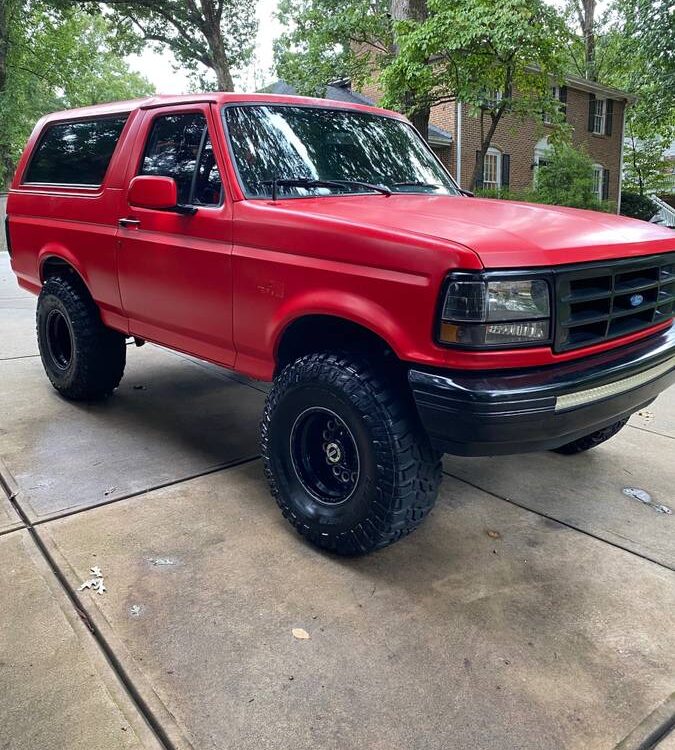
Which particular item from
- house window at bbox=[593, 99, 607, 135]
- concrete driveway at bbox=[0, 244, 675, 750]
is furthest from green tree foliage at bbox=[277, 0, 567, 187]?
house window at bbox=[593, 99, 607, 135]

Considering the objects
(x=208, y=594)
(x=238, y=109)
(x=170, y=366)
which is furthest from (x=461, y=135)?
(x=208, y=594)

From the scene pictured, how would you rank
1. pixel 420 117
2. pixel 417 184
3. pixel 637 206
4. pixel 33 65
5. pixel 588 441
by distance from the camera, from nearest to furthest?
pixel 417 184, pixel 588 441, pixel 420 117, pixel 637 206, pixel 33 65

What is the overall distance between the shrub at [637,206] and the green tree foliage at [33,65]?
836 inches

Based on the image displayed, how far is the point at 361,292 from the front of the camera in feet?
8.41

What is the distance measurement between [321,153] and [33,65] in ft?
101

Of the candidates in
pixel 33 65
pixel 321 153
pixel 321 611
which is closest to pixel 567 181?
pixel 321 153

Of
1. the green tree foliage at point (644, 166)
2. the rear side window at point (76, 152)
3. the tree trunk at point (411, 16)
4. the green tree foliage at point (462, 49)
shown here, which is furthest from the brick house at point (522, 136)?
the rear side window at point (76, 152)

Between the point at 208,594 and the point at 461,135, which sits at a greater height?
the point at 461,135

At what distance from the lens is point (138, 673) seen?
7.09 feet

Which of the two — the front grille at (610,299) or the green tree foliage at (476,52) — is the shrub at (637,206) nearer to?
the green tree foliage at (476,52)

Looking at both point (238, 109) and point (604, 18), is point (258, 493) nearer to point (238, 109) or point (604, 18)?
point (238, 109)

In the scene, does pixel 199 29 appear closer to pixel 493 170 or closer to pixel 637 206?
pixel 493 170

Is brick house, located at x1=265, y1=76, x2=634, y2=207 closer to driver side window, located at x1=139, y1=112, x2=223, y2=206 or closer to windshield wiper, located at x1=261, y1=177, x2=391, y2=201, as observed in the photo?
driver side window, located at x1=139, y1=112, x2=223, y2=206

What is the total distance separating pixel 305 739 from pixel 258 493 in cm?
169
